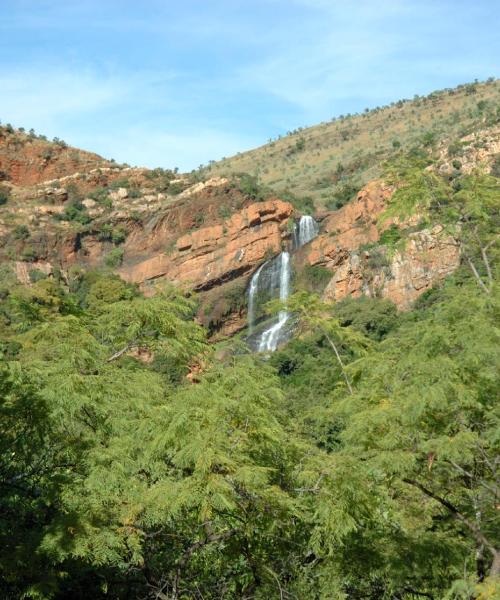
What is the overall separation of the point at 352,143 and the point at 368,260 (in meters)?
54.6

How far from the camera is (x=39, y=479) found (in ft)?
26.3

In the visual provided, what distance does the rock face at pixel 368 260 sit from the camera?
4175cm

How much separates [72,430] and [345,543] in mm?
4237

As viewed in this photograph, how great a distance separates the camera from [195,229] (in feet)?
186

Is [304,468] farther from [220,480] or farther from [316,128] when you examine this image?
[316,128]

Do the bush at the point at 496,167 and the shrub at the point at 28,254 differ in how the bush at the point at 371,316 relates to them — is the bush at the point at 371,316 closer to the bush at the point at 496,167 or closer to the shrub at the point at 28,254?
the bush at the point at 496,167

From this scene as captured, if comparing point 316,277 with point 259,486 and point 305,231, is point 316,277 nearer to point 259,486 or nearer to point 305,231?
point 305,231

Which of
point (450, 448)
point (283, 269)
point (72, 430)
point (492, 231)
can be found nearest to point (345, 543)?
point (450, 448)

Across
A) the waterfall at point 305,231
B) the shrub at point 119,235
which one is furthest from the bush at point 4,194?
the waterfall at point 305,231

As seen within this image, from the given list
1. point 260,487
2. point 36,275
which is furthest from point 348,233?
point 260,487

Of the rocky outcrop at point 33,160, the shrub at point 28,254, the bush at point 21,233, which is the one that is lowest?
the shrub at point 28,254

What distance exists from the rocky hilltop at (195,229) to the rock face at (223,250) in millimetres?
85

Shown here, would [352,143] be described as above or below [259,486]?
above

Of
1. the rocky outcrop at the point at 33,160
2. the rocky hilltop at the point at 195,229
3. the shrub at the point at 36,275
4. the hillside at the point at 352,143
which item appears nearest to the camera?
the rocky hilltop at the point at 195,229
